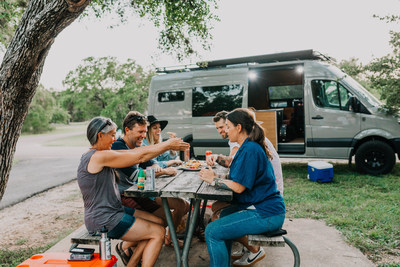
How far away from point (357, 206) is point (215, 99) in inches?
180

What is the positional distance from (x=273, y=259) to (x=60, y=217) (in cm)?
372

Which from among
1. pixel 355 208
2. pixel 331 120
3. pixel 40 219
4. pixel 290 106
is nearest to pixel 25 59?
pixel 40 219

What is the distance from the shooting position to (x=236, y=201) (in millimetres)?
2760

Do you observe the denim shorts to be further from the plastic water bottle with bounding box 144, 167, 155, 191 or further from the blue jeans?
the blue jeans

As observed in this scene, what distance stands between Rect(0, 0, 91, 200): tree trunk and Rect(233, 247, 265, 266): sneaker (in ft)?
9.07

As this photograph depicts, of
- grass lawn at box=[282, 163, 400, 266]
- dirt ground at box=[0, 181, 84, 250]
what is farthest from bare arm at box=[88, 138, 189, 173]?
grass lawn at box=[282, 163, 400, 266]

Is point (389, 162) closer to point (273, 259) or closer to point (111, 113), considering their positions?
point (273, 259)

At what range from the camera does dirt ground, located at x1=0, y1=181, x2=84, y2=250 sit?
165 inches

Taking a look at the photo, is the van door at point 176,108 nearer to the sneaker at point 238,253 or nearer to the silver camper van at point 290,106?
the silver camper van at point 290,106

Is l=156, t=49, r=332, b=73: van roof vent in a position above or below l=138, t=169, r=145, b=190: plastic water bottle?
above

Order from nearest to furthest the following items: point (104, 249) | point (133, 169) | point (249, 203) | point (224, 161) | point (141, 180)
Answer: point (104, 249) < point (249, 203) < point (141, 180) < point (133, 169) < point (224, 161)

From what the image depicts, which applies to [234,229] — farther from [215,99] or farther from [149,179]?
[215,99]

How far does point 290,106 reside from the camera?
982 cm

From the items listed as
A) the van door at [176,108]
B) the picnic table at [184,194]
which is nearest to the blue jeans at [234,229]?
the picnic table at [184,194]
